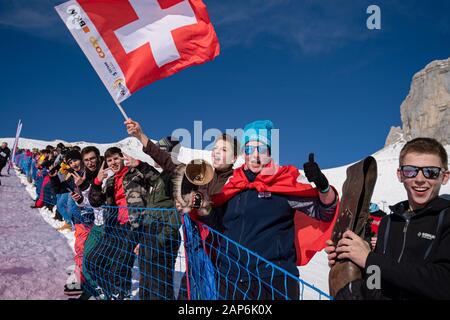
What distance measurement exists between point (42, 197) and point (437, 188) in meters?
11.2

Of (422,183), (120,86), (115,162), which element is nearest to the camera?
(422,183)

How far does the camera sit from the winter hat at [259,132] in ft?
9.74

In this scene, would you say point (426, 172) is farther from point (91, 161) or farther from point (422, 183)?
point (91, 161)

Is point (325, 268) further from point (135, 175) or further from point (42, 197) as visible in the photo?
point (42, 197)

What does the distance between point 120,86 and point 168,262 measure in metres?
1.92

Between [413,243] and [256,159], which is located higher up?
[256,159]

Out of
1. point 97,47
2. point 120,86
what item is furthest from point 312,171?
point 97,47

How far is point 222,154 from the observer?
10.6 feet

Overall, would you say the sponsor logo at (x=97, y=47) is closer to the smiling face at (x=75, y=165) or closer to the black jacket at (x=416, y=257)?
the smiling face at (x=75, y=165)

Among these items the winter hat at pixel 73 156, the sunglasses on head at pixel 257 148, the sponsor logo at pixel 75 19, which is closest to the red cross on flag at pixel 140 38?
the sponsor logo at pixel 75 19

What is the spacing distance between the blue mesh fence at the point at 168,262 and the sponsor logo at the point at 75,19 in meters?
1.91
